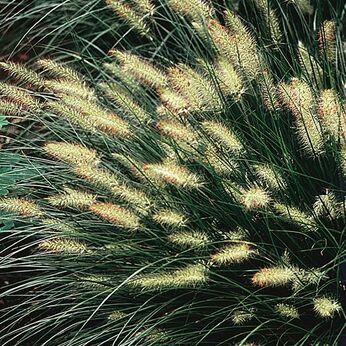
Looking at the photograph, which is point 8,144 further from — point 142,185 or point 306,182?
point 306,182

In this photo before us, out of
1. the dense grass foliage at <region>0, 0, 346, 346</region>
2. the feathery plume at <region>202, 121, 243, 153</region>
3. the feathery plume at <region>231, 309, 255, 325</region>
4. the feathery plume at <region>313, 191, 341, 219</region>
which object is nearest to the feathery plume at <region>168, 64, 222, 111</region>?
the dense grass foliage at <region>0, 0, 346, 346</region>

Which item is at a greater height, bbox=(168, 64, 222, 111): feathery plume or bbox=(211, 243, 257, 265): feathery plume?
bbox=(168, 64, 222, 111): feathery plume

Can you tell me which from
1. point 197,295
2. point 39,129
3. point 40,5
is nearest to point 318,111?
point 197,295

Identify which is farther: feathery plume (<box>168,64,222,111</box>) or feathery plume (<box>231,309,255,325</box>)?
feathery plume (<box>168,64,222,111</box>)

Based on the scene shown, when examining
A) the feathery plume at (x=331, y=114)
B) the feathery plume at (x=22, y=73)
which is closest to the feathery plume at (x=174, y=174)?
the feathery plume at (x=331, y=114)

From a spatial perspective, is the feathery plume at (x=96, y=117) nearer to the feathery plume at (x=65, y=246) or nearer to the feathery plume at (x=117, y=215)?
the feathery plume at (x=117, y=215)

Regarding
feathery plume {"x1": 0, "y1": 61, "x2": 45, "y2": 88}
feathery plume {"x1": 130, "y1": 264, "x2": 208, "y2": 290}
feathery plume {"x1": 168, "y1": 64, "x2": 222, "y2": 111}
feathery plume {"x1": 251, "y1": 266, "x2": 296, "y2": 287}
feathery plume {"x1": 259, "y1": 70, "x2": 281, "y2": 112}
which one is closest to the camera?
feathery plume {"x1": 251, "y1": 266, "x2": 296, "y2": 287}

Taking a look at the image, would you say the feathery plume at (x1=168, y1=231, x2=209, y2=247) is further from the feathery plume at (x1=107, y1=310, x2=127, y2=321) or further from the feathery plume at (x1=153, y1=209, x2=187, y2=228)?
the feathery plume at (x1=107, y1=310, x2=127, y2=321)
